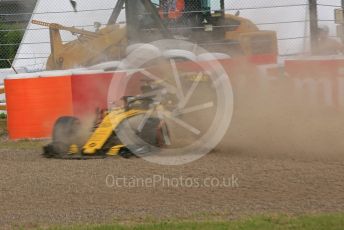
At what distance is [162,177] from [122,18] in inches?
296

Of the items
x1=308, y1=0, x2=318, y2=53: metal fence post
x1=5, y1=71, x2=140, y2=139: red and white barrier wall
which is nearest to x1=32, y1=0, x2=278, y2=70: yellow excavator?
x1=308, y1=0, x2=318, y2=53: metal fence post

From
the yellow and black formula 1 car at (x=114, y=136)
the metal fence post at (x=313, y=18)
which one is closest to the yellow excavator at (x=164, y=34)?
the metal fence post at (x=313, y=18)

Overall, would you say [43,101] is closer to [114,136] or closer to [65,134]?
[65,134]

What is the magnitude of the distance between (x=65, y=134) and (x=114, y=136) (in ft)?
2.45

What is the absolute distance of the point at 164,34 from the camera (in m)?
14.1

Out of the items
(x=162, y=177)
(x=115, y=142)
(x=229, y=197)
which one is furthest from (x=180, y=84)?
(x=229, y=197)

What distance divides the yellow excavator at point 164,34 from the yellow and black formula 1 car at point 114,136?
491 centimetres

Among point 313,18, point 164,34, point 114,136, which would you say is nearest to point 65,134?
point 114,136

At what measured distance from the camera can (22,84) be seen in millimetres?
10805

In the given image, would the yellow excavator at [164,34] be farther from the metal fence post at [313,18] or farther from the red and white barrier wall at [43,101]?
the red and white barrier wall at [43,101]

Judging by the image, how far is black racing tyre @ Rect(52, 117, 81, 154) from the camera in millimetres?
8758

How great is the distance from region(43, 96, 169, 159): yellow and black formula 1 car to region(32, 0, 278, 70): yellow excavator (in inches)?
193

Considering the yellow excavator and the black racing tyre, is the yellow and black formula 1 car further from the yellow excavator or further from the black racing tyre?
the yellow excavator

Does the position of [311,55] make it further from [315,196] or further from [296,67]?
[315,196]
